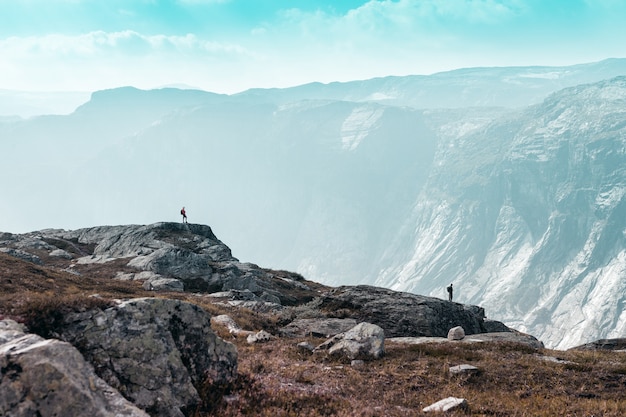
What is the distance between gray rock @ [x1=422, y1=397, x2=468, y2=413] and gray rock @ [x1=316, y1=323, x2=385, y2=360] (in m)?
7.51

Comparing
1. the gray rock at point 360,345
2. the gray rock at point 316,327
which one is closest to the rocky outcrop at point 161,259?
the gray rock at point 316,327

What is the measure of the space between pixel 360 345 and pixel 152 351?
12.4m

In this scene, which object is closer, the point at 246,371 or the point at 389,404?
the point at 389,404

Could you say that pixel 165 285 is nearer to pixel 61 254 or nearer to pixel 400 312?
pixel 400 312

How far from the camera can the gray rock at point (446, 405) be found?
51.8ft

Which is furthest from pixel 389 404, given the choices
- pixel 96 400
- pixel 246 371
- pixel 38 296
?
pixel 38 296

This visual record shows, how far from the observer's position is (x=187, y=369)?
16016mm

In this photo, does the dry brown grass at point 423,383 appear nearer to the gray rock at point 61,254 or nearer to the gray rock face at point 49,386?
the gray rock face at point 49,386

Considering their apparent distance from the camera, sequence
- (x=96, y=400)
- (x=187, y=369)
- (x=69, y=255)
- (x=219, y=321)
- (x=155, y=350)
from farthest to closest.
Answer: (x=69, y=255)
(x=219, y=321)
(x=187, y=369)
(x=155, y=350)
(x=96, y=400)

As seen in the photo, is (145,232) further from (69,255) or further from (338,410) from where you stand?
(338,410)

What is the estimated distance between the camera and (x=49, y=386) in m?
10.9

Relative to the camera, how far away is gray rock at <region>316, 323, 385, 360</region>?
23.8 metres

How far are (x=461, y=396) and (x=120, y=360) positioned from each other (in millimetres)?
12864

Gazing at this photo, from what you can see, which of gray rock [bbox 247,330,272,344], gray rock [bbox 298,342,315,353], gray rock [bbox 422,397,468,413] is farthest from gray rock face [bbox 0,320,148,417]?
gray rock [bbox 247,330,272,344]
